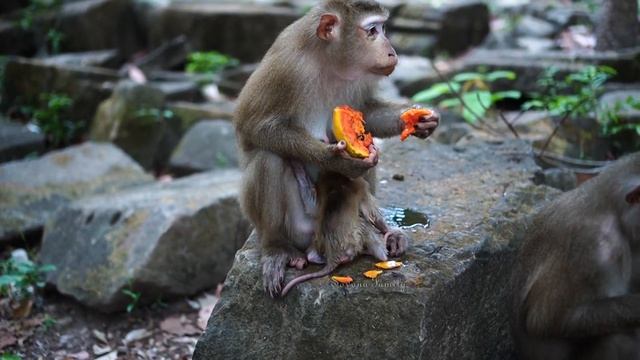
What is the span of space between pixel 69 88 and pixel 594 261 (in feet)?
23.5

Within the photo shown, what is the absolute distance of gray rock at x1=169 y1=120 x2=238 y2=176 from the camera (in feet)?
25.8

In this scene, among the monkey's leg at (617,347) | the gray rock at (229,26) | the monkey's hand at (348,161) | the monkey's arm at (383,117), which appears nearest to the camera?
the monkey's leg at (617,347)

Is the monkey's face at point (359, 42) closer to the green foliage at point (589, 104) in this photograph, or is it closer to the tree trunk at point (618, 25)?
the green foliage at point (589, 104)

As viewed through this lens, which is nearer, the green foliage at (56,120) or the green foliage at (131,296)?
the green foliage at (131,296)

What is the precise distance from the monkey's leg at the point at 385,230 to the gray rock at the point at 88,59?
6.59m

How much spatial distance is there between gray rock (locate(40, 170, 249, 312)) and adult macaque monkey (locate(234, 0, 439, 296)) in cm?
167

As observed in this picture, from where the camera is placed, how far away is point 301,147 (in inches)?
160

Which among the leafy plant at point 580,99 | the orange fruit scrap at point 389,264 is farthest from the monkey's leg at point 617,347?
the leafy plant at point 580,99

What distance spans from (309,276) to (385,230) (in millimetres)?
497

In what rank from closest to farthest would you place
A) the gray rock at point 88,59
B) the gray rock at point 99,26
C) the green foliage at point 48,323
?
the green foliage at point 48,323 → the gray rock at point 88,59 → the gray rock at point 99,26

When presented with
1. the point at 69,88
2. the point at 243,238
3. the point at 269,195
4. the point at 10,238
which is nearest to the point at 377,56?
the point at 269,195

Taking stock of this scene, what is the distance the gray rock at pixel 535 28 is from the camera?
438 inches

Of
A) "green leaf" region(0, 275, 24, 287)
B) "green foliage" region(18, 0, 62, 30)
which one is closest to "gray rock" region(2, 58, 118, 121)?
"green foliage" region(18, 0, 62, 30)

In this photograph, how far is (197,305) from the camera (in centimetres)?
598
